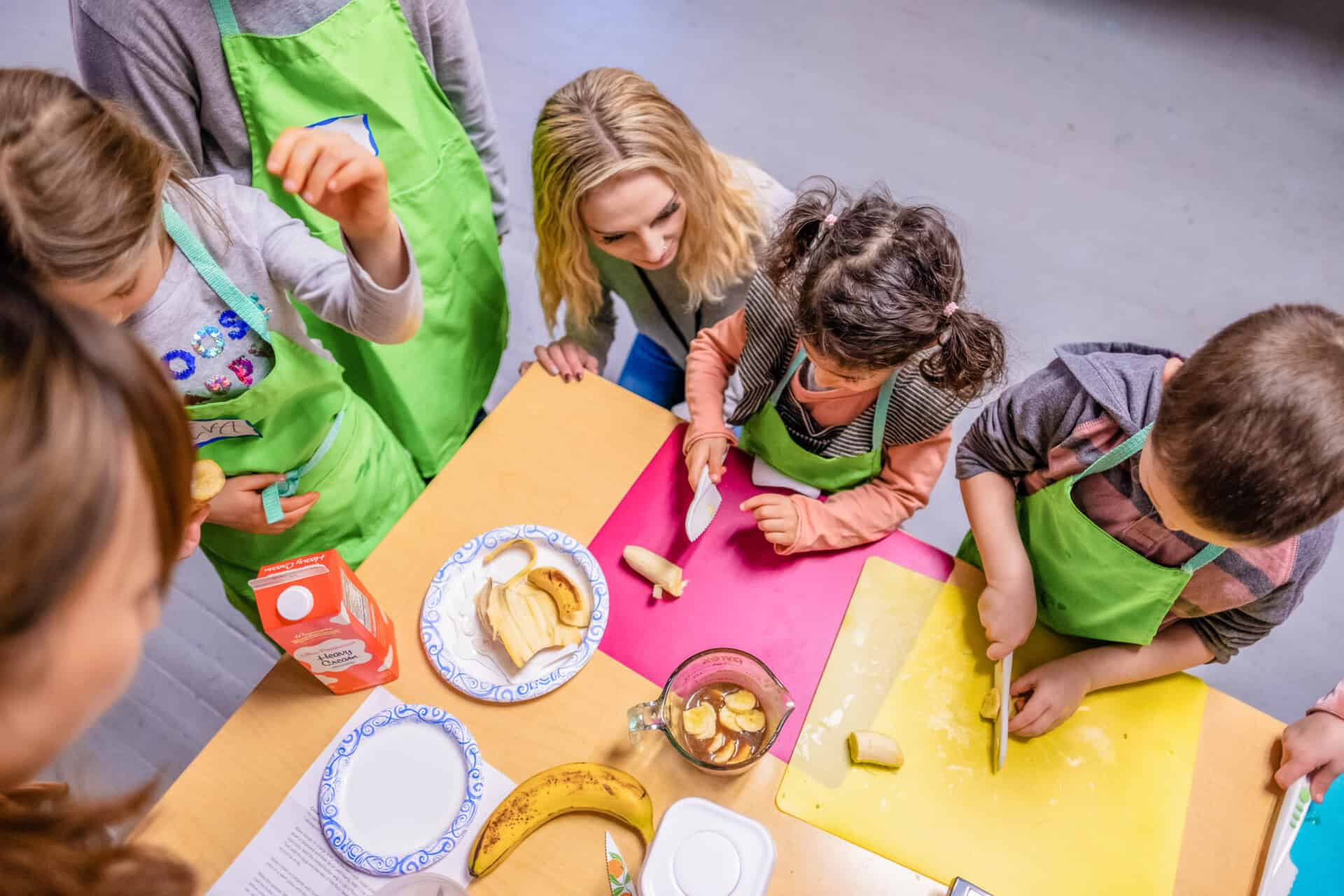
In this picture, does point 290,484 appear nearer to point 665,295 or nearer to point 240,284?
point 240,284

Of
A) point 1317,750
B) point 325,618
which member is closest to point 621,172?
point 325,618

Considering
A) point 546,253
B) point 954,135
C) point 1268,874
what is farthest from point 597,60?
point 1268,874

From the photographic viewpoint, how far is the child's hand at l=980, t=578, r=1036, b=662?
3.15 feet

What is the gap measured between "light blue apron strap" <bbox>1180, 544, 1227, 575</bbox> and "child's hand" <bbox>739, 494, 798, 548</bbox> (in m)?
0.45

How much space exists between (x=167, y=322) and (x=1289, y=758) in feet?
4.64

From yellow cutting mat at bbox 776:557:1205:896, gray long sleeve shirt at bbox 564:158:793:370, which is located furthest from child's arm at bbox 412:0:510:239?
yellow cutting mat at bbox 776:557:1205:896

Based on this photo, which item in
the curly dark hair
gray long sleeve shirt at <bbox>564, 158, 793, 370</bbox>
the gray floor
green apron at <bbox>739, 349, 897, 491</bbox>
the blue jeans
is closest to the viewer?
the curly dark hair

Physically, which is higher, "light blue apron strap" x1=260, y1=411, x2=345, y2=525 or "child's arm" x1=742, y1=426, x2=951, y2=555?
"child's arm" x1=742, y1=426, x2=951, y2=555

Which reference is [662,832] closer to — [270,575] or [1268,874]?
[270,575]

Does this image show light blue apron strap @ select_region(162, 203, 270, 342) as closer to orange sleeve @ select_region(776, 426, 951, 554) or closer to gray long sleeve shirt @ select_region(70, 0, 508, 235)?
gray long sleeve shirt @ select_region(70, 0, 508, 235)

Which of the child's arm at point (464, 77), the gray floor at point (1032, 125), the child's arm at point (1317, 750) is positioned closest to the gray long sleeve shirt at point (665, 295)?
the child's arm at point (464, 77)

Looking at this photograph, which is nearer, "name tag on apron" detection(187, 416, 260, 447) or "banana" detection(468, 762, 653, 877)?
"banana" detection(468, 762, 653, 877)

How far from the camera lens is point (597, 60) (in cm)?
270

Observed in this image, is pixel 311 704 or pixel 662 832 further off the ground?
pixel 662 832
